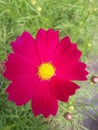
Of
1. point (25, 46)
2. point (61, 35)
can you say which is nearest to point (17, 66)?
point (25, 46)

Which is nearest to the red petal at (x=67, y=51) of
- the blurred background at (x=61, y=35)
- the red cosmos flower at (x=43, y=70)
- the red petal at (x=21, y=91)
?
the red cosmos flower at (x=43, y=70)

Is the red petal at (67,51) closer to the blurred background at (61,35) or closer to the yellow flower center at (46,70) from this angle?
the yellow flower center at (46,70)

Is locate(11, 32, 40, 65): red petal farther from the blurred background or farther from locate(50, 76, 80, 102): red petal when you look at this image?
the blurred background

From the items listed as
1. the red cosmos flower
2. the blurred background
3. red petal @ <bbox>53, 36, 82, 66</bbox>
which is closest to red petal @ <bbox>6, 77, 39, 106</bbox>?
the red cosmos flower

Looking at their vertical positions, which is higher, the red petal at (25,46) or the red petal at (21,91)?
the red petal at (25,46)

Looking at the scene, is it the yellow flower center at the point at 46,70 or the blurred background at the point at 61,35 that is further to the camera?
the blurred background at the point at 61,35

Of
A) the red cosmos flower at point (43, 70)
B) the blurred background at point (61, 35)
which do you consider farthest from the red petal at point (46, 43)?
the blurred background at point (61, 35)

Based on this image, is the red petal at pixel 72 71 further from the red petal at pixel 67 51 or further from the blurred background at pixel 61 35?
the blurred background at pixel 61 35
